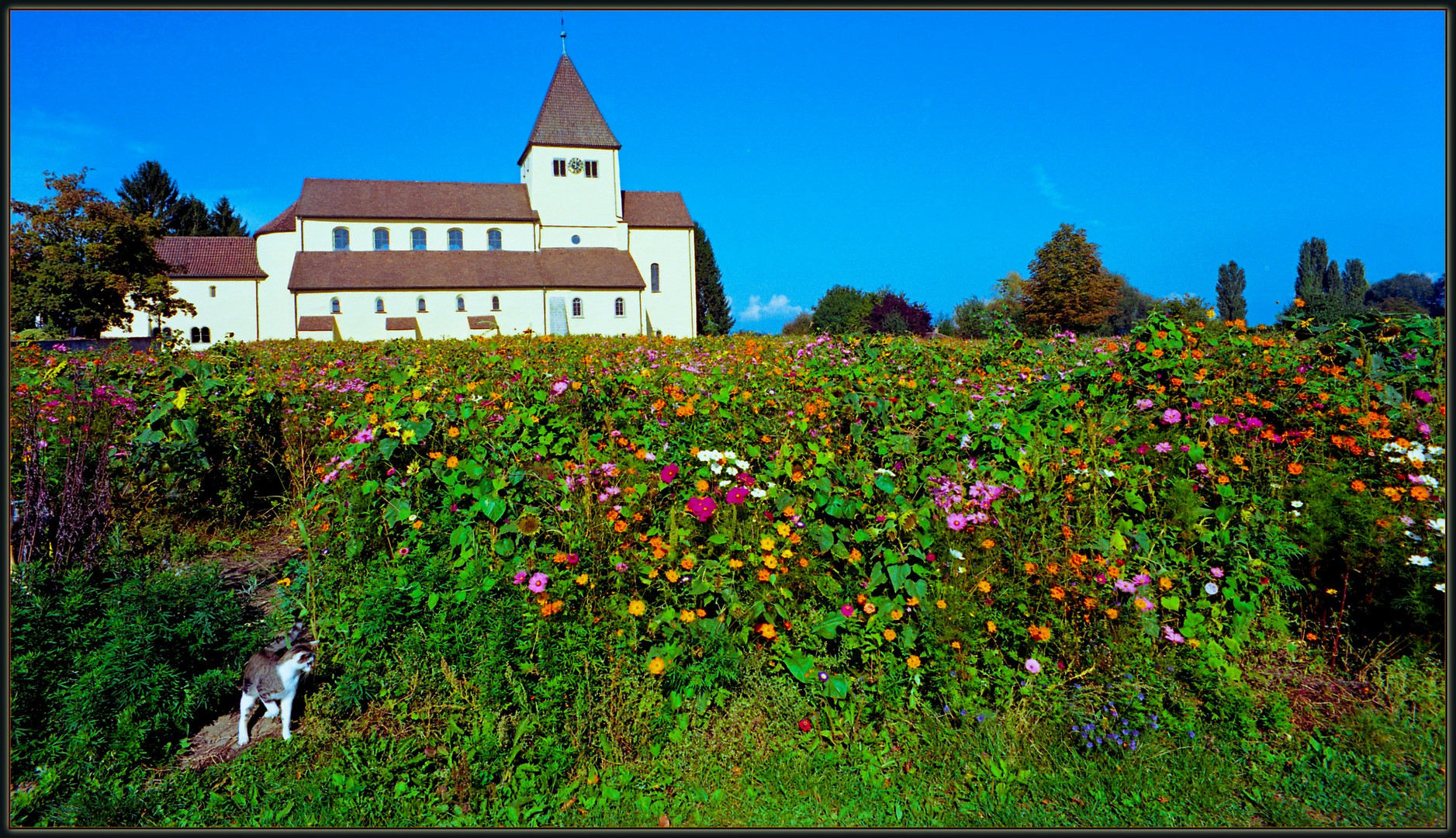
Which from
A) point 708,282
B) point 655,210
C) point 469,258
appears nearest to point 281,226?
point 469,258

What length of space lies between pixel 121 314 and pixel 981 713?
41356 millimetres

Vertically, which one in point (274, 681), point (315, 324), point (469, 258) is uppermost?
point (469, 258)

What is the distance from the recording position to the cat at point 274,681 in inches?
109

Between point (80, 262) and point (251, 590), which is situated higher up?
point (80, 262)

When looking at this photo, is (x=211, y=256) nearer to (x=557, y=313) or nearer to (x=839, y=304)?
(x=557, y=313)

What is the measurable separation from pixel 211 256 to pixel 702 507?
166 ft

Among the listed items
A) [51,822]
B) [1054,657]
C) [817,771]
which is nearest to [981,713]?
[1054,657]

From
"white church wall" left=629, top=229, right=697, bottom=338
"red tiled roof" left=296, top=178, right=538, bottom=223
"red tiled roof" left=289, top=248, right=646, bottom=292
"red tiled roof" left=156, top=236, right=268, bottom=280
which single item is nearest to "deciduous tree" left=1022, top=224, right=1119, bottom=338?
"white church wall" left=629, top=229, right=697, bottom=338

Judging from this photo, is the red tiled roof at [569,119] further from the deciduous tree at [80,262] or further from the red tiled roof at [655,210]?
the deciduous tree at [80,262]

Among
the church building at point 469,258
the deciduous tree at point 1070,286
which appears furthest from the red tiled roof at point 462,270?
the deciduous tree at point 1070,286

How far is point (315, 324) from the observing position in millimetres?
37938

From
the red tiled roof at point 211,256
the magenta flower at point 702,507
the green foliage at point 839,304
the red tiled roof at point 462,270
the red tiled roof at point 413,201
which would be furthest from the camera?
the green foliage at point 839,304

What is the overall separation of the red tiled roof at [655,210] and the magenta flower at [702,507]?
44.0 meters

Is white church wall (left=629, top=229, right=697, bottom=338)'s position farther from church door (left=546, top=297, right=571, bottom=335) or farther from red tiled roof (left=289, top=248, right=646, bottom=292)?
church door (left=546, top=297, right=571, bottom=335)
